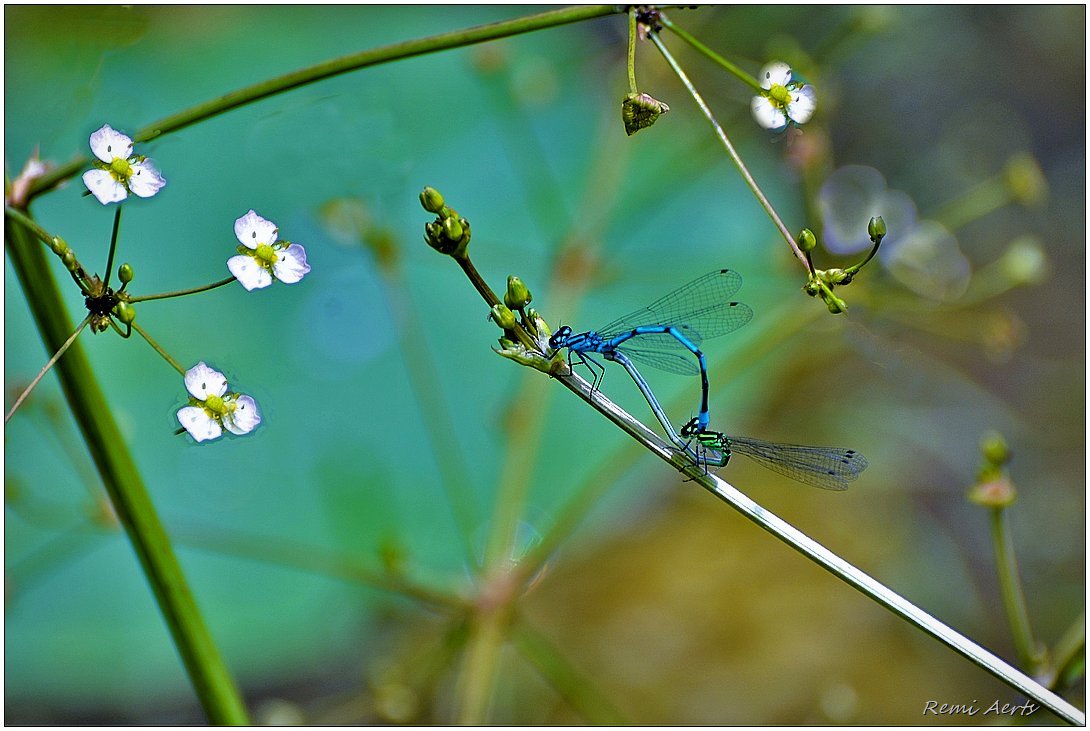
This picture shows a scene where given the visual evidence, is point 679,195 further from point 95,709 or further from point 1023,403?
point 95,709

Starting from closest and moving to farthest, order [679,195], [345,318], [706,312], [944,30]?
[706,312], [345,318], [679,195], [944,30]

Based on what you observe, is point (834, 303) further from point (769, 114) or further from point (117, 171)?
point (117, 171)

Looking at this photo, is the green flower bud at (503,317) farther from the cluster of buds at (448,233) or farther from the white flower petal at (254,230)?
the white flower petal at (254,230)

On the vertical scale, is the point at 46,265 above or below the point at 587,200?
below

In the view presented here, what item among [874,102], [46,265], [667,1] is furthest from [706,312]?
[874,102]

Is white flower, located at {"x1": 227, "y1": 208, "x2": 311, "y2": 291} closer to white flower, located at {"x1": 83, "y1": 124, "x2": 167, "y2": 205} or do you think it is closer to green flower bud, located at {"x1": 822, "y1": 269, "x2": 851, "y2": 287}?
white flower, located at {"x1": 83, "y1": 124, "x2": 167, "y2": 205}

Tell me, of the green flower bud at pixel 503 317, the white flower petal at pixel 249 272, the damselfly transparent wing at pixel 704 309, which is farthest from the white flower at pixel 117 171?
the damselfly transparent wing at pixel 704 309

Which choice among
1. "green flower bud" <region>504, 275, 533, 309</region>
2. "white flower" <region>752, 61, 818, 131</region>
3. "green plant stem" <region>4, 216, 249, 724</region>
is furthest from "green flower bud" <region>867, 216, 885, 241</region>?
"green plant stem" <region>4, 216, 249, 724</region>
